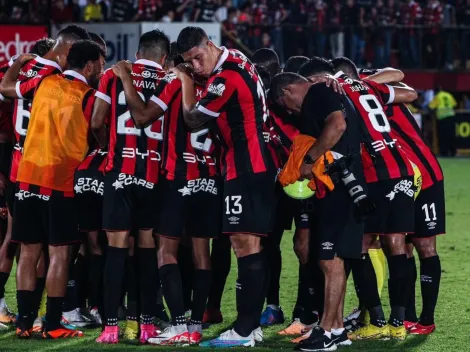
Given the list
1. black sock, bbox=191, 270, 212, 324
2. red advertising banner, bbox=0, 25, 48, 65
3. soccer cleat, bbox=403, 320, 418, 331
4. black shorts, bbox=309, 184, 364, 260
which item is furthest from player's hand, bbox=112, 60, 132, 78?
red advertising banner, bbox=0, 25, 48, 65

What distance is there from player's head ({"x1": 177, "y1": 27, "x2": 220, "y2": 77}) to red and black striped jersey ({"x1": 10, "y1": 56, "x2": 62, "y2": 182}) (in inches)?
44.5

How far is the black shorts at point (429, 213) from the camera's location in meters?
7.92

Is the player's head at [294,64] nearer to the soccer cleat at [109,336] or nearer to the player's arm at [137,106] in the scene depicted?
the player's arm at [137,106]

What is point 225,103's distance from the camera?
7.09 meters

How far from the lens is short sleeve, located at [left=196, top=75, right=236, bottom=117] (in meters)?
7.05

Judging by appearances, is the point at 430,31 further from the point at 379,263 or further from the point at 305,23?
the point at 379,263

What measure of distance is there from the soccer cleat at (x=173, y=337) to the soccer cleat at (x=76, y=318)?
3.14 ft

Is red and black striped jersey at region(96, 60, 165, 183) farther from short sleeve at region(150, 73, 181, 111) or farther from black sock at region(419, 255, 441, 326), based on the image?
black sock at region(419, 255, 441, 326)

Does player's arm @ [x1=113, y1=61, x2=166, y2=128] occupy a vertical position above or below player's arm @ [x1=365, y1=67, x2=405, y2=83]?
below

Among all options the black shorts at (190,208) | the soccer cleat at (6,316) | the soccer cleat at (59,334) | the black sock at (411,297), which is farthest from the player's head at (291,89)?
the soccer cleat at (6,316)

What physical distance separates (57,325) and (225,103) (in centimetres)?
193

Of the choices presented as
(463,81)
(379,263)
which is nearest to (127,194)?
(379,263)

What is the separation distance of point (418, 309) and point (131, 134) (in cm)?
290

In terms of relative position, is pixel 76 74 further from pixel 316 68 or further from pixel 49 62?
pixel 316 68
